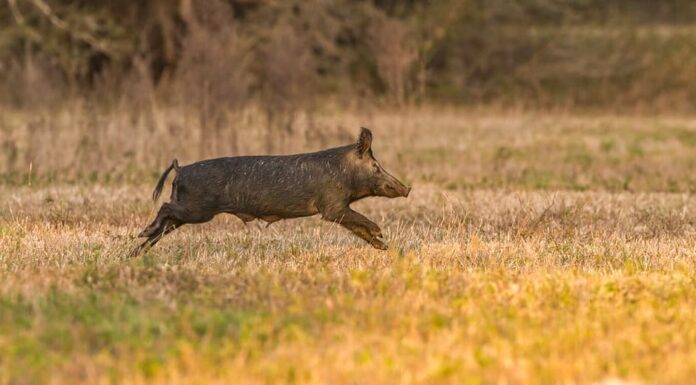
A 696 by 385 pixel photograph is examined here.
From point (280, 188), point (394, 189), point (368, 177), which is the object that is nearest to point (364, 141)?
point (368, 177)

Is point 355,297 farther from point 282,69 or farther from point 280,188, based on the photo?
point 282,69

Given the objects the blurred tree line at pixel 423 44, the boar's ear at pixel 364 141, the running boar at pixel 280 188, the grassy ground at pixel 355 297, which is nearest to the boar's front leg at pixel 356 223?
the running boar at pixel 280 188

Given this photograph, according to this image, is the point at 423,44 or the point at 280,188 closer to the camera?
the point at 280,188

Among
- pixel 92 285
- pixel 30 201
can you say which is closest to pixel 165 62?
pixel 30 201

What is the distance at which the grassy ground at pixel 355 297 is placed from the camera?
550 centimetres

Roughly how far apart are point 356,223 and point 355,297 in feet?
5.68

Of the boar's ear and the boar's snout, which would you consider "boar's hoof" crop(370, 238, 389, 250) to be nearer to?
the boar's snout

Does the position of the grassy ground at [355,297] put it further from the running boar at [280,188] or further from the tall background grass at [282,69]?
the tall background grass at [282,69]

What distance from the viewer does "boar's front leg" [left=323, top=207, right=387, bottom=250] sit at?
8789 millimetres

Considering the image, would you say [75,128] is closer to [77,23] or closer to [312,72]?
[312,72]

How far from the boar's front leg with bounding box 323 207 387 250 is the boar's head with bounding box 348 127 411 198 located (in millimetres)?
215

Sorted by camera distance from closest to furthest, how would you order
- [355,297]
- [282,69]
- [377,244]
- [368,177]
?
1. [355,297]
2. [368,177]
3. [377,244]
4. [282,69]

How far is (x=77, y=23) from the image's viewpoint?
2938cm

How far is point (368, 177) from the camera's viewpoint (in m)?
8.91
